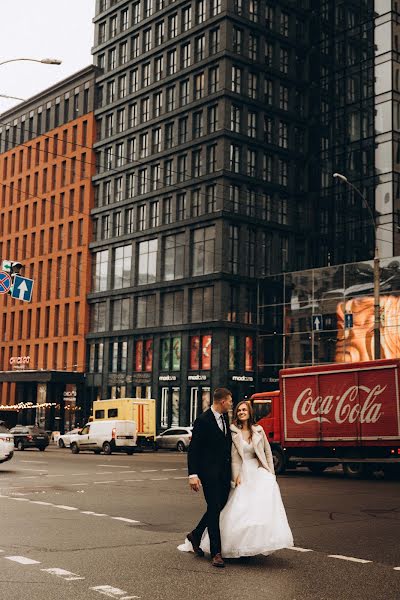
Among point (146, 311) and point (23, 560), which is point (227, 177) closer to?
point (146, 311)

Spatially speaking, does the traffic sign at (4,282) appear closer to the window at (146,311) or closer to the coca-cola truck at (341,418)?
the coca-cola truck at (341,418)

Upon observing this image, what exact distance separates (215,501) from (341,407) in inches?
590

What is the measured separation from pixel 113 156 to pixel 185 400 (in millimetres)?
23526

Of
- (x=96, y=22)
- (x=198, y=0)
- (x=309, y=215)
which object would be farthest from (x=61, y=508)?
(x=96, y=22)

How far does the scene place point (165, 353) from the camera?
60.1 m

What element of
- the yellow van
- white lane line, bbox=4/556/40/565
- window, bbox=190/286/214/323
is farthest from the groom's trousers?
window, bbox=190/286/214/323

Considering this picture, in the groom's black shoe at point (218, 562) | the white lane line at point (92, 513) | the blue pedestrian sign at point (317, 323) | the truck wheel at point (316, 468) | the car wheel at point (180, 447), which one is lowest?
the car wheel at point (180, 447)

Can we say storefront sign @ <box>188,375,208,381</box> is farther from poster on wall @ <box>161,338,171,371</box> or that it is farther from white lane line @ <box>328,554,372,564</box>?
white lane line @ <box>328,554,372,564</box>

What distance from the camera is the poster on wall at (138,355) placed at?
2448 inches

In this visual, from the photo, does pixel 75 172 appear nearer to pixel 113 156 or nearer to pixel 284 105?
pixel 113 156

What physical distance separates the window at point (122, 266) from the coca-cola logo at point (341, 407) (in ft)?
138

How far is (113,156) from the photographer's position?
6838cm

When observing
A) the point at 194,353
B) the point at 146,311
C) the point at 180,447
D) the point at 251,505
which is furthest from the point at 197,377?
the point at 251,505

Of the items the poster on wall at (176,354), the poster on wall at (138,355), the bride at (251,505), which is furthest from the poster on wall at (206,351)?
the bride at (251,505)
